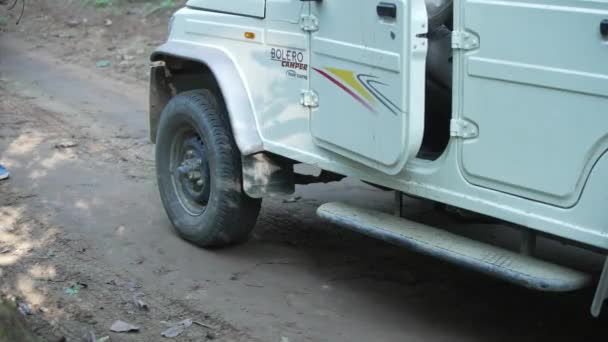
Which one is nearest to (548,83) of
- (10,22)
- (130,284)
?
(130,284)

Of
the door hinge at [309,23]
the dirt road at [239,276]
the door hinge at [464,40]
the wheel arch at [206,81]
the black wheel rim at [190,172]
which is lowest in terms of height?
the dirt road at [239,276]

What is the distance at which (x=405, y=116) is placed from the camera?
153 inches

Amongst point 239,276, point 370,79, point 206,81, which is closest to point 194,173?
point 206,81

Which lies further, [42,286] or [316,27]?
[42,286]

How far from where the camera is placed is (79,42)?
40.0 ft

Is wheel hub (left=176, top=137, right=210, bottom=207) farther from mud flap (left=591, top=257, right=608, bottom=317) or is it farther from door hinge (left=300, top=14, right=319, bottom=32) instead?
mud flap (left=591, top=257, right=608, bottom=317)

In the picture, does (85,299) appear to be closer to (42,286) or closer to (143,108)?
(42,286)

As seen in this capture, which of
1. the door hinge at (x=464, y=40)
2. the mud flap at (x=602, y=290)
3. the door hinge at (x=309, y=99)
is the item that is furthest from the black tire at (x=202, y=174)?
the mud flap at (x=602, y=290)

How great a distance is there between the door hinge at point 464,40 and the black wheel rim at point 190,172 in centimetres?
206

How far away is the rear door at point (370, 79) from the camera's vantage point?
3830 millimetres

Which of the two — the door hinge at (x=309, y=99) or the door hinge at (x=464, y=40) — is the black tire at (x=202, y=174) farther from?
the door hinge at (x=464, y=40)

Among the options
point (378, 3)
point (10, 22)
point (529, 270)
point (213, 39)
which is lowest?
point (10, 22)

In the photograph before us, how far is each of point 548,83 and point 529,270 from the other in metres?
0.77

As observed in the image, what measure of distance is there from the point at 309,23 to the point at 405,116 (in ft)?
2.76
